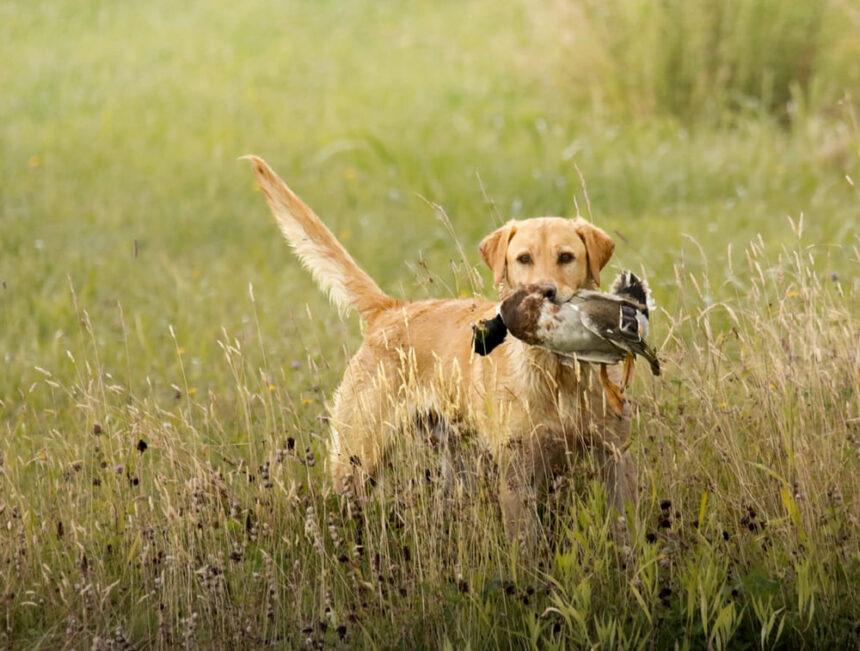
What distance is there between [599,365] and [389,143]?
6680mm

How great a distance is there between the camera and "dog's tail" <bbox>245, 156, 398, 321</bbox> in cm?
503

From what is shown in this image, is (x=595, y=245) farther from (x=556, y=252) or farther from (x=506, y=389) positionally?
(x=506, y=389)

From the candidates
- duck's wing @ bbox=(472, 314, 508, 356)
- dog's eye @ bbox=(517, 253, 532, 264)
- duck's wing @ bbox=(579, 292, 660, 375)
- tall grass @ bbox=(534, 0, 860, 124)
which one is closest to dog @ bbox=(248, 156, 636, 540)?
dog's eye @ bbox=(517, 253, 532, 264)

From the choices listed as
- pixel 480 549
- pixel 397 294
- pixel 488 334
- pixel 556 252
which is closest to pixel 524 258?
pixel 556 252

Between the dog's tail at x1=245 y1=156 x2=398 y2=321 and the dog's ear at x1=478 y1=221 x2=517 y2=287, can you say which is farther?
the dog's tail at x1=245 y1=156 x2=398 y2=321

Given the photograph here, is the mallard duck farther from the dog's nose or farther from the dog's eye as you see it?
the dog's eye

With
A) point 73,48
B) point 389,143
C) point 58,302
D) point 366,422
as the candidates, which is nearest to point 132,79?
point 73,48

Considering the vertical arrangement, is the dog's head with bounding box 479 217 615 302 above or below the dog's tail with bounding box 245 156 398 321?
below

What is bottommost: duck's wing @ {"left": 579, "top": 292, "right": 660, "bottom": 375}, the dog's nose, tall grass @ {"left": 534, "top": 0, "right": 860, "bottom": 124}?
duck's wing @ {"left": 579, "top": 292, "right": 660, "bottom": 375}

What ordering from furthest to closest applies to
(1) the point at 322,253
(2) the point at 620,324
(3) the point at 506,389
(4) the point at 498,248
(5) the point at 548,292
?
(1) the point at 322,253 < (4) the point at 498,248 < (3) the point at 506,389 < (5) the point at 548,292 < (2) the point at 620,324

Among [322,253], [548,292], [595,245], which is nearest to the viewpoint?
[548,292]

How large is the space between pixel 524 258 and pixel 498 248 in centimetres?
20

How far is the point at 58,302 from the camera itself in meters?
7.45

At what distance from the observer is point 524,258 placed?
4355mm
